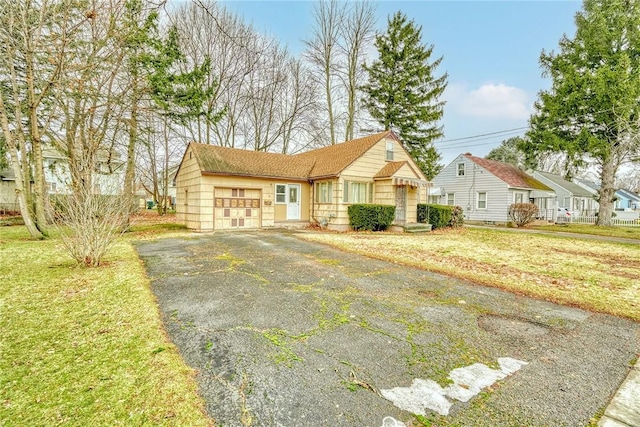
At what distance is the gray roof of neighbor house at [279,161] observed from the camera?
13883 mm

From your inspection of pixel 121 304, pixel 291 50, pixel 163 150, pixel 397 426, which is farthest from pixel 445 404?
pixel 163 150

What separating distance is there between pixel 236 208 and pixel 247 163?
2.51 m

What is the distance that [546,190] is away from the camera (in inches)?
958

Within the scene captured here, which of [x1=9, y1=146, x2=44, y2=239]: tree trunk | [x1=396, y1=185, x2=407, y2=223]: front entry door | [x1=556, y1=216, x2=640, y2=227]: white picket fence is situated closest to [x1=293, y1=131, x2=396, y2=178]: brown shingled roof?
[x1=396, y1=185, x2=407, y2=223]: front entry door

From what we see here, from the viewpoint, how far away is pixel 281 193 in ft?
52.4

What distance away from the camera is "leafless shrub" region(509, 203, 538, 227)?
2012 cm

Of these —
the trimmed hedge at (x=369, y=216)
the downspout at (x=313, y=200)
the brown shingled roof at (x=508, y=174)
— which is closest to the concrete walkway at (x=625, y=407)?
the trimmed hedge at (x=369, y=216)

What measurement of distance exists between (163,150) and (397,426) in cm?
3201

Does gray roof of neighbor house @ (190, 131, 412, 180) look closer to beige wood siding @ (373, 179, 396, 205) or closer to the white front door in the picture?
the white front door

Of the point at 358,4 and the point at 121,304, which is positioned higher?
the point at 358,4

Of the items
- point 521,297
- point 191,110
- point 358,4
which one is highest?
point 358,4

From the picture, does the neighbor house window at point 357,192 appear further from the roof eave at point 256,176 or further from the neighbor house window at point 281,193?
the neighbor house window at point 281,193

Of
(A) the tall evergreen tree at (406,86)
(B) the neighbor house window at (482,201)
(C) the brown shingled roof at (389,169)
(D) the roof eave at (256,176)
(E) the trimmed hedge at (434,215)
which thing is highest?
(A) the tall evergreen tree at (406,86)

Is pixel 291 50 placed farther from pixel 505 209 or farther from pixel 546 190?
pixel 546 190
